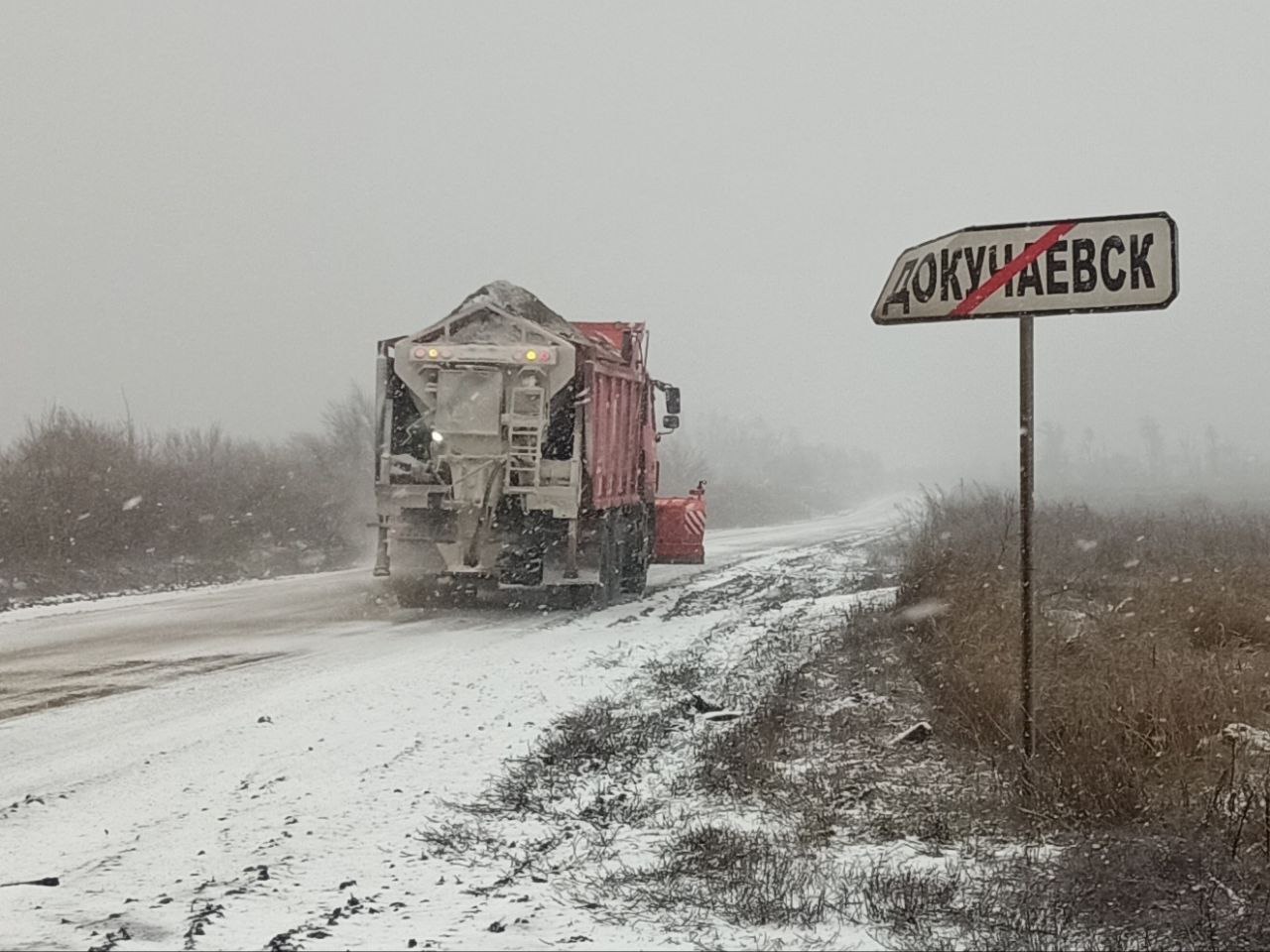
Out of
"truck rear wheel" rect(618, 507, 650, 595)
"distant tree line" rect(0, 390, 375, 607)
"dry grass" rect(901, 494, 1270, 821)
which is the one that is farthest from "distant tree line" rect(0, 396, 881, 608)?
"dry grass" rect(901, 494, 1270, 821)

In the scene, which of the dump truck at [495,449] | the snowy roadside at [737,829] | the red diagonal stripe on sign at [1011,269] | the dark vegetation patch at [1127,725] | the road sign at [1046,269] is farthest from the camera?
the dump truck at [495,449]

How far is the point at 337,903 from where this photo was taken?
4.11m

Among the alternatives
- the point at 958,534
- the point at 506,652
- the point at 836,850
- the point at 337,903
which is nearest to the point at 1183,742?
the point at 836,850

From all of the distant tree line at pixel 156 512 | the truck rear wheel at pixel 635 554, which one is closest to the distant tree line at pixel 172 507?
the distant tree line at pixel 156 512

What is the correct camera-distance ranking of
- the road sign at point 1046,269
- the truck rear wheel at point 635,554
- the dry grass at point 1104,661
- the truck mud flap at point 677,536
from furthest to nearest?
the truck mud flap at point 677,536, the truck rear wheel at point 635,554, the road sign at point 1046,269, the dry grass at point 1104,661

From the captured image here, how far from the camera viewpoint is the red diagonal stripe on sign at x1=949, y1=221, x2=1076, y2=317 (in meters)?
5.74

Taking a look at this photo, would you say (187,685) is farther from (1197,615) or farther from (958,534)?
(958,534)

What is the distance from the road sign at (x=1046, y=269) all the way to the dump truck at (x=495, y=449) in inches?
291

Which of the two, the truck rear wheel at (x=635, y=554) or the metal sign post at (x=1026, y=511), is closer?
the metal sign post at (x=1026, y=511)

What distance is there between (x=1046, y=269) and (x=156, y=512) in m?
17.0

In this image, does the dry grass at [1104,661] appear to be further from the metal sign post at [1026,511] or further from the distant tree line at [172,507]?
the distant tree line at [172,507]

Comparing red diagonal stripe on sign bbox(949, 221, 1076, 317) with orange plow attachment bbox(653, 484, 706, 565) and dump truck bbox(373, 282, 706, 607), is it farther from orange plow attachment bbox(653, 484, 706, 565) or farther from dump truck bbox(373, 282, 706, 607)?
orange plow attachment bbox(653, 484, 706, 565)

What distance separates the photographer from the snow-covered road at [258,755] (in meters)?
4.06

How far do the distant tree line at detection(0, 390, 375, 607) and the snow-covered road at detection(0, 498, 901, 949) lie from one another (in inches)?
165
